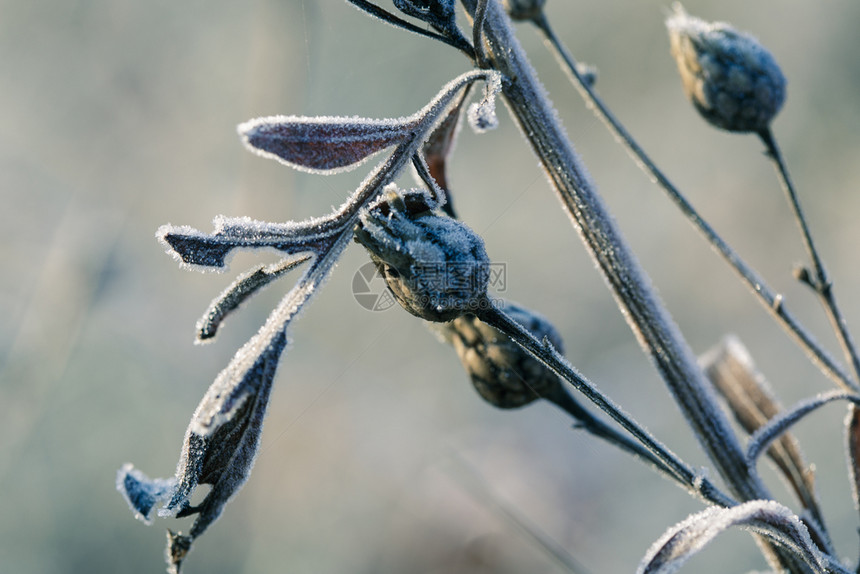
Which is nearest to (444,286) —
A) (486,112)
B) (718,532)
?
(486,112)

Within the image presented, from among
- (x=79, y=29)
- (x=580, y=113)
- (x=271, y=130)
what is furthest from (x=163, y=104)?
(x=271, y=130)

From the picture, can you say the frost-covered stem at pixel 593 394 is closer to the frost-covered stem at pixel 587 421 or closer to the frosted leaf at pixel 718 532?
the frosted leaf at pixel 718 532

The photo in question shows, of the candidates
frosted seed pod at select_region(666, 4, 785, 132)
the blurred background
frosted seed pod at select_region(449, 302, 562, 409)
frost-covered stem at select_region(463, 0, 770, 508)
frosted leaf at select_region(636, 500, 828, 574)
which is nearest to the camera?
frosted leaf at select_region(636, 500, 828, 574)

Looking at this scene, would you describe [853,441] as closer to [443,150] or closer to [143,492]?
[443,150]

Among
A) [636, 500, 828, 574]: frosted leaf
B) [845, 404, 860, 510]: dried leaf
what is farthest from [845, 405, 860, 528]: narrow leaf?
[636, 500, 828, 574]: frosted leaf

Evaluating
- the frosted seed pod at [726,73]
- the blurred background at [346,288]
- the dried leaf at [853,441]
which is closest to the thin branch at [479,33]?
the frosted seed pod at [726,73]

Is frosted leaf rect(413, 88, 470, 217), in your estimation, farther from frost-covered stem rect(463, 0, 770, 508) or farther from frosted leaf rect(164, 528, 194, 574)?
frosted leaf rect(164, 528, 194, 574)
